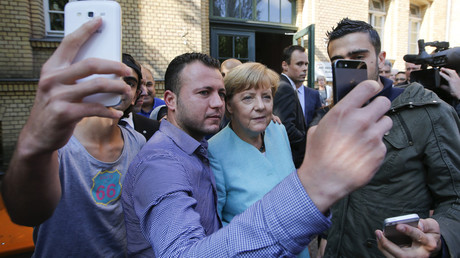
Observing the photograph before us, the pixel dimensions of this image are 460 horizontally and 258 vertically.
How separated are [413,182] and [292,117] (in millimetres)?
1845

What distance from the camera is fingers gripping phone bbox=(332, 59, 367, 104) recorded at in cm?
78

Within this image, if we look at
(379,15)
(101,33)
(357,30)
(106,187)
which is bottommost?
(106,187)

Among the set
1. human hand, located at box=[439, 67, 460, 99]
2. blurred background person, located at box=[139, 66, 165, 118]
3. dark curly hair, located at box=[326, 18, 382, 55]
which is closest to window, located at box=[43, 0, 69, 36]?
blurred background person, located at box=[139, 66, 165, 118]

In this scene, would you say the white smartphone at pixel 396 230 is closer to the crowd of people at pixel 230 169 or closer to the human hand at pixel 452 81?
the crowd of people at pixel 230 169

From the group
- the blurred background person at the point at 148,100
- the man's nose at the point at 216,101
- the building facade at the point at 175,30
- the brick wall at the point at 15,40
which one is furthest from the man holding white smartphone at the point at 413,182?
the brick wall at the point at 15,40

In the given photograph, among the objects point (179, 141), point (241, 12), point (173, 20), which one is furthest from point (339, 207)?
point (241, 12)

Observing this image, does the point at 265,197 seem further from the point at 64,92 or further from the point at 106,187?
the point at 106,187

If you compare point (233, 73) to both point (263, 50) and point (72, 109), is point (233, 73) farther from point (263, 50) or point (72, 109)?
point (263, 50)

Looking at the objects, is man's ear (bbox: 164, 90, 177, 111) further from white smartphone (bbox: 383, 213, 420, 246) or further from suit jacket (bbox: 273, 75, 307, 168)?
suit jacket (bbox: 273, 75, 307, 168)

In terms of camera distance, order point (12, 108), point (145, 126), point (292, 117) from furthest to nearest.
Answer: point (12, 108), point (292, 117), point (145, 126)

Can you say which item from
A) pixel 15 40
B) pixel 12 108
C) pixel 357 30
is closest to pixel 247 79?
pixel 357 30

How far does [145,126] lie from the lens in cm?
262

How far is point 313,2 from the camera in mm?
7730

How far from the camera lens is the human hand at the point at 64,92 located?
630mm
